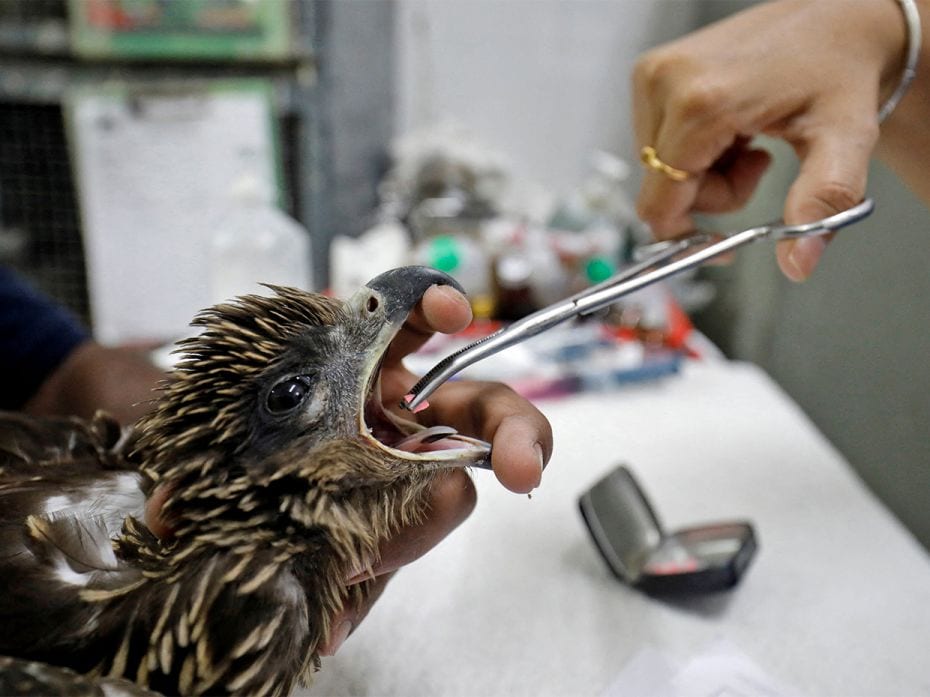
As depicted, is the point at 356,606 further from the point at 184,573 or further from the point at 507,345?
the point at 507,345

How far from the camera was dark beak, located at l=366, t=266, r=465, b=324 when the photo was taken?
0.66 metres

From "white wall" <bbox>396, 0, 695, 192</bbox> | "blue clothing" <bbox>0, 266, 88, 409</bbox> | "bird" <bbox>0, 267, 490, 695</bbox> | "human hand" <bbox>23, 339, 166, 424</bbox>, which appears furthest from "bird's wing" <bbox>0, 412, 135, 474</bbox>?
"white wall" <bbox>396, 0, 695, 192</bbox>

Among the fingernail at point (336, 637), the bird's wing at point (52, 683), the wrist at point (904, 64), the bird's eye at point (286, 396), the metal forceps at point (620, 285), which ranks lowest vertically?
the fingernail at point (336, 637)

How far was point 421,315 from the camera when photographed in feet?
2.32

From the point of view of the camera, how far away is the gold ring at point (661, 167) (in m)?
1.01

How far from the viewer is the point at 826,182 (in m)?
0.83

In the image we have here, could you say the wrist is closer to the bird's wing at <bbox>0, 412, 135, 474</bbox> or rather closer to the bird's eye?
the bird's eye

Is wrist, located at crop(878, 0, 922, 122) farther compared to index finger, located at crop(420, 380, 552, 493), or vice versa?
wrist, located at crop(878, 0, 922, 122)

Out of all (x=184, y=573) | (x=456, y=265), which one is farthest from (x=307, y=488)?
(x=456, y=265)

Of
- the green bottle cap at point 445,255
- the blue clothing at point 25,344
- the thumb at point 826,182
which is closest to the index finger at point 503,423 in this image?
the thumb at point 826,182

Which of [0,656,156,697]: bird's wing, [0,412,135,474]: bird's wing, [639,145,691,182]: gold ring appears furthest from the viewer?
[639,145,691,182]: gold ring

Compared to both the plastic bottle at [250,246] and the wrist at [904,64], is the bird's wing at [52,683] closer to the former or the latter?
the wrist at [904,64]

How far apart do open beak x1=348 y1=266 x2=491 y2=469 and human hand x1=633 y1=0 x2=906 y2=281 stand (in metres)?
0.44

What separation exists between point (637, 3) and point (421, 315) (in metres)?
2.05
